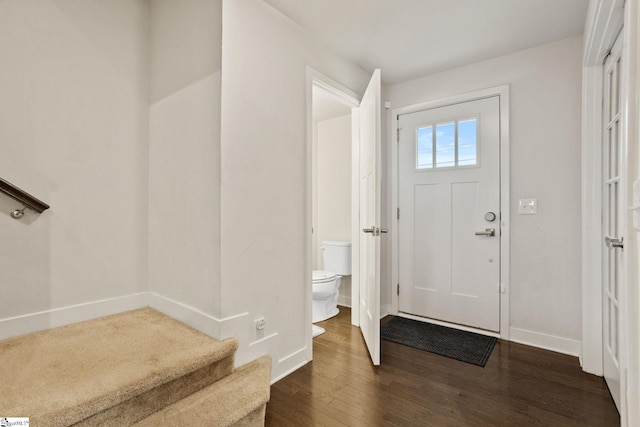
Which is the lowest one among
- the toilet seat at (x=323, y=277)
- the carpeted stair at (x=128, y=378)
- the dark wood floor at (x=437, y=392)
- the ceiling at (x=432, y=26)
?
the dark wood floor at (x=437, y=392)

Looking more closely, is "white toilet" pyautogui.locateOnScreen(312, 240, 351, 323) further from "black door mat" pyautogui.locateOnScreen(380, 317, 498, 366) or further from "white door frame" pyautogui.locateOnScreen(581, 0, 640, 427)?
"white door frame" pyautogui.locateOnScreen(581, 0, 640, 427)

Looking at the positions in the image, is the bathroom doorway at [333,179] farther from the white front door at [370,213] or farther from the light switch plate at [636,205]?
the light switch plate at [636,205]

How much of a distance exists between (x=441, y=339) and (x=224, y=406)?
1.84 metres

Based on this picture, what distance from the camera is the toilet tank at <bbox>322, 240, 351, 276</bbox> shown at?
3.43 m

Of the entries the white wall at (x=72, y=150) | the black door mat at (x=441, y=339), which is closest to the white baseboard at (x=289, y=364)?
the black door mat at (x=441, y=339)

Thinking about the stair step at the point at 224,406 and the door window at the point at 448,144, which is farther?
the door window at the point at 448,144

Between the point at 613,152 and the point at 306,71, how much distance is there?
1947mm

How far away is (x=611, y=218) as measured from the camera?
188cm

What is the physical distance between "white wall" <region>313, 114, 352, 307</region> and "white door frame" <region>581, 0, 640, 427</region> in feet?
6.77

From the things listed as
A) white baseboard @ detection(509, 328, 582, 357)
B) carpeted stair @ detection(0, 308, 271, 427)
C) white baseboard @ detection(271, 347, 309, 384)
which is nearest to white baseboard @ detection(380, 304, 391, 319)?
white baseboard @ detection(509, 328, 582, 357)

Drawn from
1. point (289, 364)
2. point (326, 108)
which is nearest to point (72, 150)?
point (289, 364)

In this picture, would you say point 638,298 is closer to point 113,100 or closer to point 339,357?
point 339,357

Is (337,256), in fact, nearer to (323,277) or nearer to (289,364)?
(323,277)

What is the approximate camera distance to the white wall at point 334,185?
3629 millimetres
